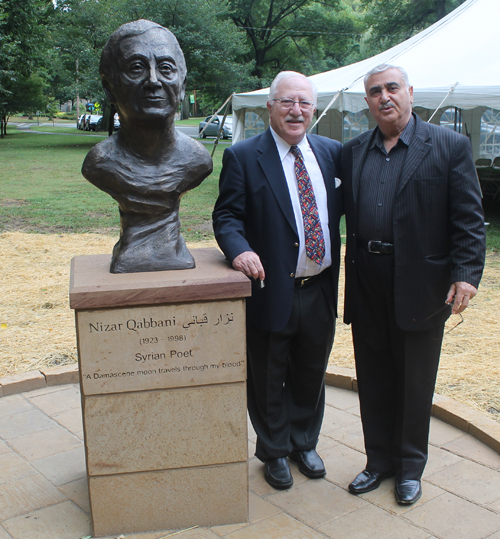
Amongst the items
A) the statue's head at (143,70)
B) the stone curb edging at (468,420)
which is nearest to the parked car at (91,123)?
the stone curb edging at (468,420)

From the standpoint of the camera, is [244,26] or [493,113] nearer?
[493,113]

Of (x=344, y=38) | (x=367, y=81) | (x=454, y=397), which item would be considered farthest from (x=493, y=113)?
(x=344, y=38)

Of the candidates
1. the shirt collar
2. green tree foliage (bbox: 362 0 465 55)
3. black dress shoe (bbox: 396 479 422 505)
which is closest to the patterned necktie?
the shirt collar

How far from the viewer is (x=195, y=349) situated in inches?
107

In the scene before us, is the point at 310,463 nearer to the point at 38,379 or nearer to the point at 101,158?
the point at 101,158

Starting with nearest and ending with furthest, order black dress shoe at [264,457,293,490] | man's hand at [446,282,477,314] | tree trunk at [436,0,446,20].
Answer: man's hand at [446,282,477,314]
black dress shoe at [264,457,293,490]
tree trunk at [436,0,446,20]

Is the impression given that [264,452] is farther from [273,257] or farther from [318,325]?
[273,257]

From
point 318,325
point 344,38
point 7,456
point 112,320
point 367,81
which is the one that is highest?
point 344,38

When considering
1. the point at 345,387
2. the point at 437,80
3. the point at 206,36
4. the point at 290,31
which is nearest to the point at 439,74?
the point at 437,80

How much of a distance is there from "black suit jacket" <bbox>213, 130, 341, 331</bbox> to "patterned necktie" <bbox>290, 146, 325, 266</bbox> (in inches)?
2.5

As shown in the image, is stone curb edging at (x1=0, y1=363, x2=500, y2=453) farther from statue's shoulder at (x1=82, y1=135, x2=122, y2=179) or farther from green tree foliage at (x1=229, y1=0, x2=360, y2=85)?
green tree foliage at (x1=229, y1=0, x2=360, y2=85)

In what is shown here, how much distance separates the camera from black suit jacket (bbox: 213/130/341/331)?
2971 mm

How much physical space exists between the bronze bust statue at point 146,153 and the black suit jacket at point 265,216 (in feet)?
0.59

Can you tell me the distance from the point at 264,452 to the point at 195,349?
882mm
